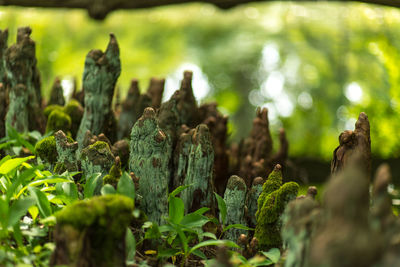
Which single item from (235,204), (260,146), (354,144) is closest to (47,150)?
(235,204)

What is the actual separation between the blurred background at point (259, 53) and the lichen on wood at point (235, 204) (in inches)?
208

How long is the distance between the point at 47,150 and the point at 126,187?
86 cm

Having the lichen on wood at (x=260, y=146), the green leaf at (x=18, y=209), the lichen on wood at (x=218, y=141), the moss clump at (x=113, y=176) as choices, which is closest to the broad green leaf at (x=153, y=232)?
the moss clump at (x=113, y=176)

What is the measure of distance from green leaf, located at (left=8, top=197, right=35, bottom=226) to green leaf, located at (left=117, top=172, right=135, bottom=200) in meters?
0.36

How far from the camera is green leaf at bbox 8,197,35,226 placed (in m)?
1.81

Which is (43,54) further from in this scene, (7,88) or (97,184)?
(97,184)

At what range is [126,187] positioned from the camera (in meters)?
1.96

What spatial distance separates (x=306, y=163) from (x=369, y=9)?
4.43 metres

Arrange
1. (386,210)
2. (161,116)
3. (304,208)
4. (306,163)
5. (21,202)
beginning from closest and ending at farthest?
(386,210) < (304,208) < (21,202) < (161,116) < (306,163)

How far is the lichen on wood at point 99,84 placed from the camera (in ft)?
10.5

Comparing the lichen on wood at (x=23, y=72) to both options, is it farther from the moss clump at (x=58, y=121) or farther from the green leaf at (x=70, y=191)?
the green leaf at (x=70, y=191)

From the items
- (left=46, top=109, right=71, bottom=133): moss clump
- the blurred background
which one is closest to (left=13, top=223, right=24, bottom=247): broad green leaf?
(left=46, top=109, right=71, bottom=133): moss clump

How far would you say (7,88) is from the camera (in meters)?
3.59

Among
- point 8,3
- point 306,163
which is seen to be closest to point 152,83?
point 8,3
